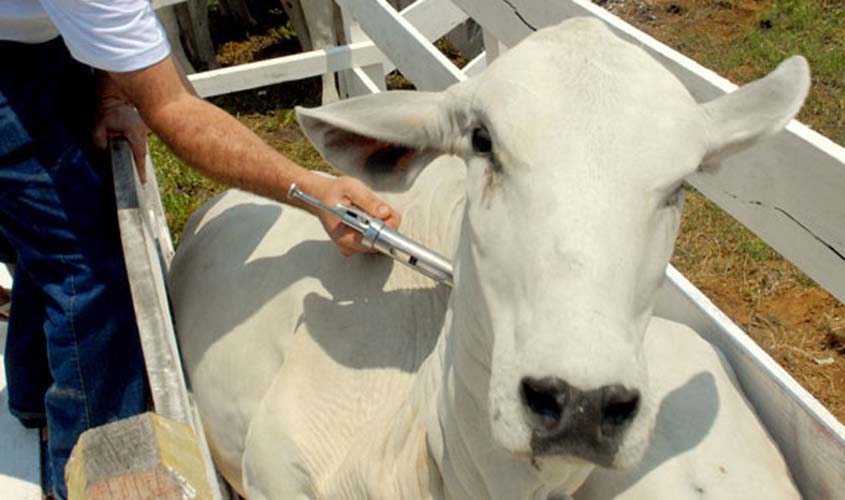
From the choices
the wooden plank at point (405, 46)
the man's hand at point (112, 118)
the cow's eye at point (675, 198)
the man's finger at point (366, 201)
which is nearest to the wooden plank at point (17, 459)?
the man's hand at point (112, 118)

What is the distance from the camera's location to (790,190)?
2434 mm

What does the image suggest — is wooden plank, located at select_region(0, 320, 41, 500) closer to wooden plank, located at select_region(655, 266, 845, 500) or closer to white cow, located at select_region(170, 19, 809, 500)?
white cow, located at select_region(170, 19, 809, 500)

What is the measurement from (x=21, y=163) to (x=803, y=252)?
2.08 metres

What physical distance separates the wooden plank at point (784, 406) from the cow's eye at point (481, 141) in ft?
3.40

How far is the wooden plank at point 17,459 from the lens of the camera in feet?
11.3

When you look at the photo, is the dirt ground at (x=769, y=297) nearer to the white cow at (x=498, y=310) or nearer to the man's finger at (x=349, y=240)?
the white cow at (x=498, y=310)

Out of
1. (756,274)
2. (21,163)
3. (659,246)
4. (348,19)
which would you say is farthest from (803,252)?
(348,19)

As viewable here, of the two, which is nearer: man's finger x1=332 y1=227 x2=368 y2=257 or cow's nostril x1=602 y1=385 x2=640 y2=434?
cow's nostril x1=602 y1=385 x2=640 y2=434

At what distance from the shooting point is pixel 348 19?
18.1 ft

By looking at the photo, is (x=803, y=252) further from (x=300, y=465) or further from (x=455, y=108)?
(x=300, y=465)

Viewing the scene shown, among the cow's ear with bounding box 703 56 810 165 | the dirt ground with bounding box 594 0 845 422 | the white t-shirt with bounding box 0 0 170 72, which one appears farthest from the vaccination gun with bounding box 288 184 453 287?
the dirt ground with bounding box 594 0 845 422

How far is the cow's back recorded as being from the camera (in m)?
2.56

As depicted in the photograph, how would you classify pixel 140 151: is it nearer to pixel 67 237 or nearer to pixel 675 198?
pixel 67 237

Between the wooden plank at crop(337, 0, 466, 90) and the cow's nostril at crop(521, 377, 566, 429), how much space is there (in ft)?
8.04
